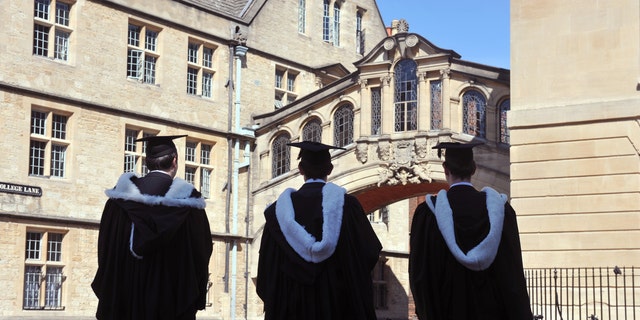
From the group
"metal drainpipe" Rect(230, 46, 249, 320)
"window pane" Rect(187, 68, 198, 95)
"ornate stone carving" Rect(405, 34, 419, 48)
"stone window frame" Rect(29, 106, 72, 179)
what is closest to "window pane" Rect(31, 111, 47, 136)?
"stone window frame" Rect(29, 106, 72, 179)

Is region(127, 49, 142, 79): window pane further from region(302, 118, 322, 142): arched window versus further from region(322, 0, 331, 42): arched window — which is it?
region(322, 0, 331, 42): arched window

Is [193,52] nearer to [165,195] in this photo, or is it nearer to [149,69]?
[149,69]

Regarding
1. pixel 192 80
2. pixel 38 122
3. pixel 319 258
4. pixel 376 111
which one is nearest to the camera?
pixel 319 258

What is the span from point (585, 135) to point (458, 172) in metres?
10.5

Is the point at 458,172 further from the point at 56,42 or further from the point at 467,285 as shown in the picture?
the point at 56,42

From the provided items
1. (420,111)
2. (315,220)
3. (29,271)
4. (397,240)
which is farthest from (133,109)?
(315,220)

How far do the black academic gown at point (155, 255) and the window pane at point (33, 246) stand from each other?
15.3m

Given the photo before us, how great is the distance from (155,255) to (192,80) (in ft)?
62.5

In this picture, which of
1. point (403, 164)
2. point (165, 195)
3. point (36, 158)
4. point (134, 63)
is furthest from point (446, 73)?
point (165, 195)

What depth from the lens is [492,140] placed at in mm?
23562

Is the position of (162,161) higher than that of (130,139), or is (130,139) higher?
(130,139)

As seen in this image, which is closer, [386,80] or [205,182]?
[386,80]

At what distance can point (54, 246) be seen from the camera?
23.2 m

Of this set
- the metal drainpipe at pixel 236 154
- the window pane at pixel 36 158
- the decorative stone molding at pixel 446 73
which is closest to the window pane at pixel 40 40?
the window pane at pixel 36 158
